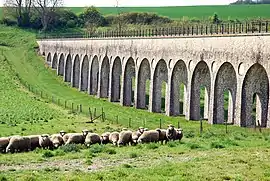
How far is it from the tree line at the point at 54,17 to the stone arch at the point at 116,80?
56.9 meters

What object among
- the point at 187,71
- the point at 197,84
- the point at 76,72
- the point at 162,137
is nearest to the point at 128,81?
the point at 187,71

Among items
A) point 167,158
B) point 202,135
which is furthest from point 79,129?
point 167,158

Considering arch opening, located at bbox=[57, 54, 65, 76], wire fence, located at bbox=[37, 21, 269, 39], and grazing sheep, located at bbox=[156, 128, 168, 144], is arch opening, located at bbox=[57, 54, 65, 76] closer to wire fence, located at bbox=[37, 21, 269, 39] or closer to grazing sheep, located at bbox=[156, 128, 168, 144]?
wire fence, located at bbox=[37, 21, 269, 39]

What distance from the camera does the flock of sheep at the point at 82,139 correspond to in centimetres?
2873

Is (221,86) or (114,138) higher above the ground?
(221,86)

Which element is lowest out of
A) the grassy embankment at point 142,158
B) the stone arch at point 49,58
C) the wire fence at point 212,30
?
the grassy embankment at point 142,158

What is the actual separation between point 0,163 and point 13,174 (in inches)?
122

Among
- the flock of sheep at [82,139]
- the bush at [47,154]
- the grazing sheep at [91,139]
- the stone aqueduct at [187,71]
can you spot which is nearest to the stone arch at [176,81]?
the stone aqueduct at [187,71]

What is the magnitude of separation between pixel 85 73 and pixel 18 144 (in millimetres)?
54525

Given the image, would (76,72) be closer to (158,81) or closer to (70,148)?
(158,81)

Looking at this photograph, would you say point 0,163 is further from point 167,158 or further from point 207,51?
point 207,51

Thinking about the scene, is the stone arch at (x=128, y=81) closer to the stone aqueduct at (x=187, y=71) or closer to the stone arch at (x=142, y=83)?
the stone aqueduct at (x=187, y=71)

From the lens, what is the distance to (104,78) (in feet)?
245

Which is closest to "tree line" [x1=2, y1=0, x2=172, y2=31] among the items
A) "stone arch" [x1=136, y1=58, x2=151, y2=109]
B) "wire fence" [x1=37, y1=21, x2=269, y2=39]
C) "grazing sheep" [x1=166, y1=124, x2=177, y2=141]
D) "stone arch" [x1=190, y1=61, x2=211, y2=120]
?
"wire fence" [x1=37, y1=21, x2=269, y2=39]
